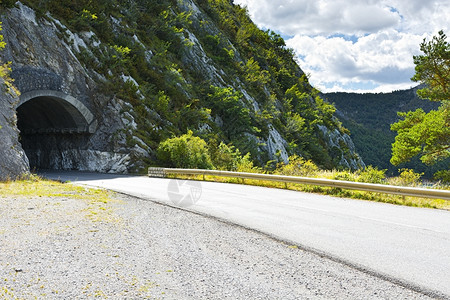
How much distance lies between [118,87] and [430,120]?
24.0 meters

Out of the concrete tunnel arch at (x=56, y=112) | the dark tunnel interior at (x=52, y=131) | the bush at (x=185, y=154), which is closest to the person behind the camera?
the bush at (x=185, y=154)

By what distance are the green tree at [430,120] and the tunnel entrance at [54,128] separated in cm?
2372

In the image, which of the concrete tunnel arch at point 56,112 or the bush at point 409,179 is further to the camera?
the concrete tunnel arch at point 56,112

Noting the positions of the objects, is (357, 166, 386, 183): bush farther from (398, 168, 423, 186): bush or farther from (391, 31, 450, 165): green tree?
(391, 31, 450, 165): green tree

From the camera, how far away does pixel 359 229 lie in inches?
282

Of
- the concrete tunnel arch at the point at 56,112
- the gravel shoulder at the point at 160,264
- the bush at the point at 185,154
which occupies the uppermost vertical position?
the concrete tunnel arch at the point at 56,112

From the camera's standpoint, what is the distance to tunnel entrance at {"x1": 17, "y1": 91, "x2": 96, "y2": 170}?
26938mm

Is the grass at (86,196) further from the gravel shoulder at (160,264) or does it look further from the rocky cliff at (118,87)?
the rocky cliff at (118,87)

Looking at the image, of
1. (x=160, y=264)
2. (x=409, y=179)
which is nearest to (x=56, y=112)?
(x=409, y=179)

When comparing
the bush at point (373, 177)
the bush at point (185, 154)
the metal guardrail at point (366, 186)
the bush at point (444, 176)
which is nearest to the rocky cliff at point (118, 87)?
the bush at point (185, 154)

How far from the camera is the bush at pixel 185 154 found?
25.2 metres

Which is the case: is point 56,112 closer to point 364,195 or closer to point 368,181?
point 368,181

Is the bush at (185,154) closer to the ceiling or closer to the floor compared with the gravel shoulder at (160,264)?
closer to the ceiling

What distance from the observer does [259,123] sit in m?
44.8
